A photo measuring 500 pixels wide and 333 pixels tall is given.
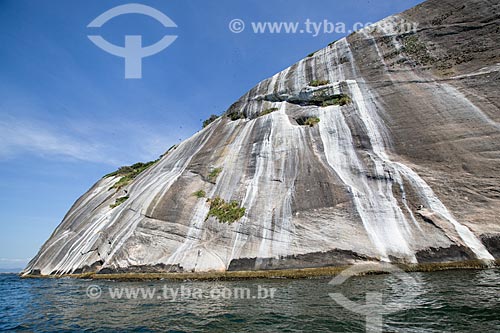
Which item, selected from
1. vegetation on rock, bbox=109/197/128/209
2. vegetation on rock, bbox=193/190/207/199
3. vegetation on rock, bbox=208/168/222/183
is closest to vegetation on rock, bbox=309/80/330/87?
vegetation on rock, bbox=208/168/222/183

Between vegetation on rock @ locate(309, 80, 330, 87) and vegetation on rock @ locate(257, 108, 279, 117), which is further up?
vegetation on rock @ locate(309, 80, 330, 87)

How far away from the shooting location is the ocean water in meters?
7.02

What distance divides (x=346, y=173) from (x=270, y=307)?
1127 cm

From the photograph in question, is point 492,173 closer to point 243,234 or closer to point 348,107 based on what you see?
point 348,107

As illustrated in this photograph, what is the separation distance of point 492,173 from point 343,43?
56.7 ft

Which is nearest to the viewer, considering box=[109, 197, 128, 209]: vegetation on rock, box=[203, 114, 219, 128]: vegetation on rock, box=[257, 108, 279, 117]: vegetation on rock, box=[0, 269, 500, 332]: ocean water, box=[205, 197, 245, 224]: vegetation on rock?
box=[0, 269, 500, 332]: ocean water

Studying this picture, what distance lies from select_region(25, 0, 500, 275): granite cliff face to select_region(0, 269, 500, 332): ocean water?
2540mm

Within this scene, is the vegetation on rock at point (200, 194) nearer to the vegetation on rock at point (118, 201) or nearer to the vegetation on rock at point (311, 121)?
the vegetation on rock at point (118, 201)

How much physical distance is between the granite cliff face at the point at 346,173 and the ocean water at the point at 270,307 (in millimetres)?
2540

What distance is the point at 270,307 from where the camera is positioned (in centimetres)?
903

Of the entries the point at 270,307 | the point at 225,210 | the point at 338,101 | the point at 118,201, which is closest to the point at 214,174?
the point at 225,210

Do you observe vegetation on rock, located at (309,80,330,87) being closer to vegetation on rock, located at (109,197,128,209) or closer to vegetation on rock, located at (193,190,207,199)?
vegetation on rock, located at (193,190,207,199)

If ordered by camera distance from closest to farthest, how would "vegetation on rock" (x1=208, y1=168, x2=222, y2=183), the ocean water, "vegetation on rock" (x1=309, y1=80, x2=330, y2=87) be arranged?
the ocean water → "vegetation on rock" (x1=208, y1=168, x2=222, y2=183) → "vegetation on rock" (x1=309, y1=80, x2=330, y2=87)

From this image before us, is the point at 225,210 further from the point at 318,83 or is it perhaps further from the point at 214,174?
the point at 318,83
